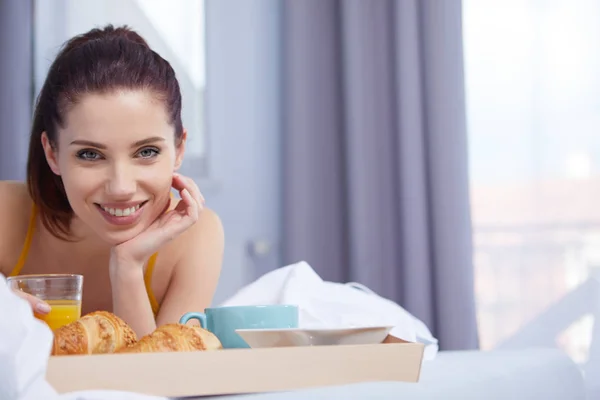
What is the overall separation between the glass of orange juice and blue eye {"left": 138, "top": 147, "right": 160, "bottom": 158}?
44cm

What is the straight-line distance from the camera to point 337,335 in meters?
0.76

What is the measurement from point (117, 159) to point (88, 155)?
79mm

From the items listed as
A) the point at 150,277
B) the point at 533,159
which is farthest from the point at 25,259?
the point at 533,159

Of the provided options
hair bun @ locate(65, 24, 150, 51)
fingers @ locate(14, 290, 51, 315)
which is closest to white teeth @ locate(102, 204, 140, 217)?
hair bun @ locate(65, 24, 150, 51)

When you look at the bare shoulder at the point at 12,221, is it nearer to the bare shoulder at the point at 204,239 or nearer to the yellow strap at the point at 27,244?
the yellow strap at the point at 27,244

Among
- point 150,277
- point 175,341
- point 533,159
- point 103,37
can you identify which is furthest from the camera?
point 533,159

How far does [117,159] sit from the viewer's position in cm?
127

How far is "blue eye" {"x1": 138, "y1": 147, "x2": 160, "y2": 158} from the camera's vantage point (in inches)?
53.1

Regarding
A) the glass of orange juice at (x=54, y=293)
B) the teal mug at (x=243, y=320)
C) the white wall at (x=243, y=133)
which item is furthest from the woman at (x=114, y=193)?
the white wall at (x=243, y=133)

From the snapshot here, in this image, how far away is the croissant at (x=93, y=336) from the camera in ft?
2.39

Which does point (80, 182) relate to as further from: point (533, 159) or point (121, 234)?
point (533, 159)

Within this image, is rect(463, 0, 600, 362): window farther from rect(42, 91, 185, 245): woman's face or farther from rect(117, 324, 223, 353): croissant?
rect(117, 324, 223, 353): croissant

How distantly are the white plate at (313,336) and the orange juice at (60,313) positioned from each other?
0.91 ft

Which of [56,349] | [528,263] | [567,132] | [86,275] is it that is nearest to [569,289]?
[528,263]
